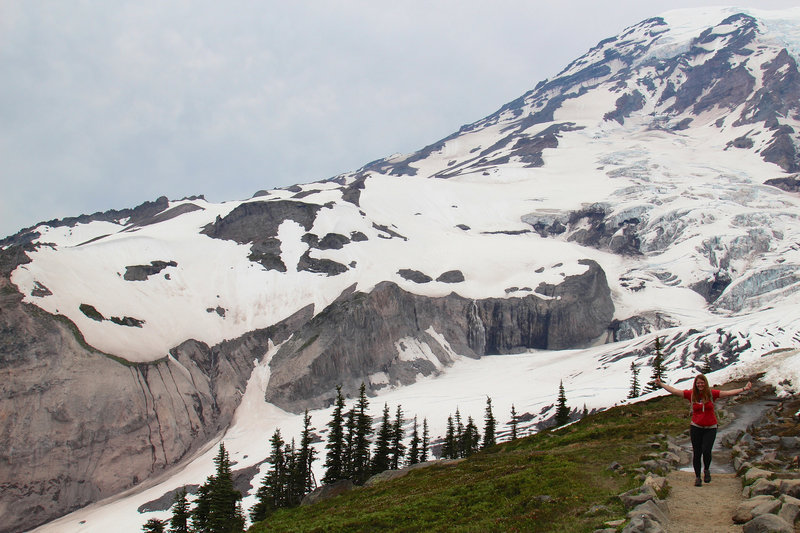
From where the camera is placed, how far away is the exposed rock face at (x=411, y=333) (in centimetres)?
13362

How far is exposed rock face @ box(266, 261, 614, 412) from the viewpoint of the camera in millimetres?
133625

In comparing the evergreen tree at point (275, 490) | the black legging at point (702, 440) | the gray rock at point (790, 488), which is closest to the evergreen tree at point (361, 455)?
the evergreen tree at point (275, 490)

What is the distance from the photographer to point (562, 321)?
522 ft

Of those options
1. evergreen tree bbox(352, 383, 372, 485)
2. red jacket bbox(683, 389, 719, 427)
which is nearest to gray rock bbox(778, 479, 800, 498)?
red jacket bbox(683, 389, 719, 427)

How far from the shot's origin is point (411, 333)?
5822 inches

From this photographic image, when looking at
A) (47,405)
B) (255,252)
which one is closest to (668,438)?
(47,405)

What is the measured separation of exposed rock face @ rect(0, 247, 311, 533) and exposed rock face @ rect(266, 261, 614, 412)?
2065 centimetres

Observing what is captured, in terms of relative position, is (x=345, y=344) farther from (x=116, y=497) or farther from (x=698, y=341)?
(x=698, y=341)

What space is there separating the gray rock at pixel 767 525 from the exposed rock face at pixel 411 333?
120865 millimetres

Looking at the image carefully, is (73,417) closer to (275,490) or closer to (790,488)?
(275,490)

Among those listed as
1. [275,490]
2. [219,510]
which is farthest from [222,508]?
[275,490]

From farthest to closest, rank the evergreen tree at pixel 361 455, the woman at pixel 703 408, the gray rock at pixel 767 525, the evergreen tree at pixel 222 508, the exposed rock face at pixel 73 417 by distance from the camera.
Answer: the exposed rock face at pixel 73 417 → the evergreen tree at pixel 361 455 → the evergreen tree at pixel 222 508 → the woman at pixel 703 408 → the gray rock at pixel 767 525

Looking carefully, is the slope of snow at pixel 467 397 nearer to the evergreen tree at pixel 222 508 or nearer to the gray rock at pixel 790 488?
the evergreen tree at pixel 222 508

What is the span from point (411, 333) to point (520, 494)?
425 ft
